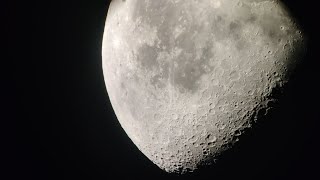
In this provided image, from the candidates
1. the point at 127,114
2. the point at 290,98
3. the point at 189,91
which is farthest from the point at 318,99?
the point at 127,114

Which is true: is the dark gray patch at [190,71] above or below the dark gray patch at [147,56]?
below

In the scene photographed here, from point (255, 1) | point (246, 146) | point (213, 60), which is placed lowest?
point (246, 146)

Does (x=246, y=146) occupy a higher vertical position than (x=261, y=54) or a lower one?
lower

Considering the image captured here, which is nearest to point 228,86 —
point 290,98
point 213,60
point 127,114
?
point 213,60

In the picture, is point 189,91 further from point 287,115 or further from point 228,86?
point 287,115

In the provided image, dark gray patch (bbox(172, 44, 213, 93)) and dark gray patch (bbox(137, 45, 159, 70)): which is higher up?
dark gray patch (bbox(137, 45, 159, 70))

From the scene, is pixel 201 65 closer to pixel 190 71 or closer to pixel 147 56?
pixel 190 71

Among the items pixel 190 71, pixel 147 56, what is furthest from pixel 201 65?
pixel 147 56

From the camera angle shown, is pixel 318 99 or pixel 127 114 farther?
pixel 127 114
